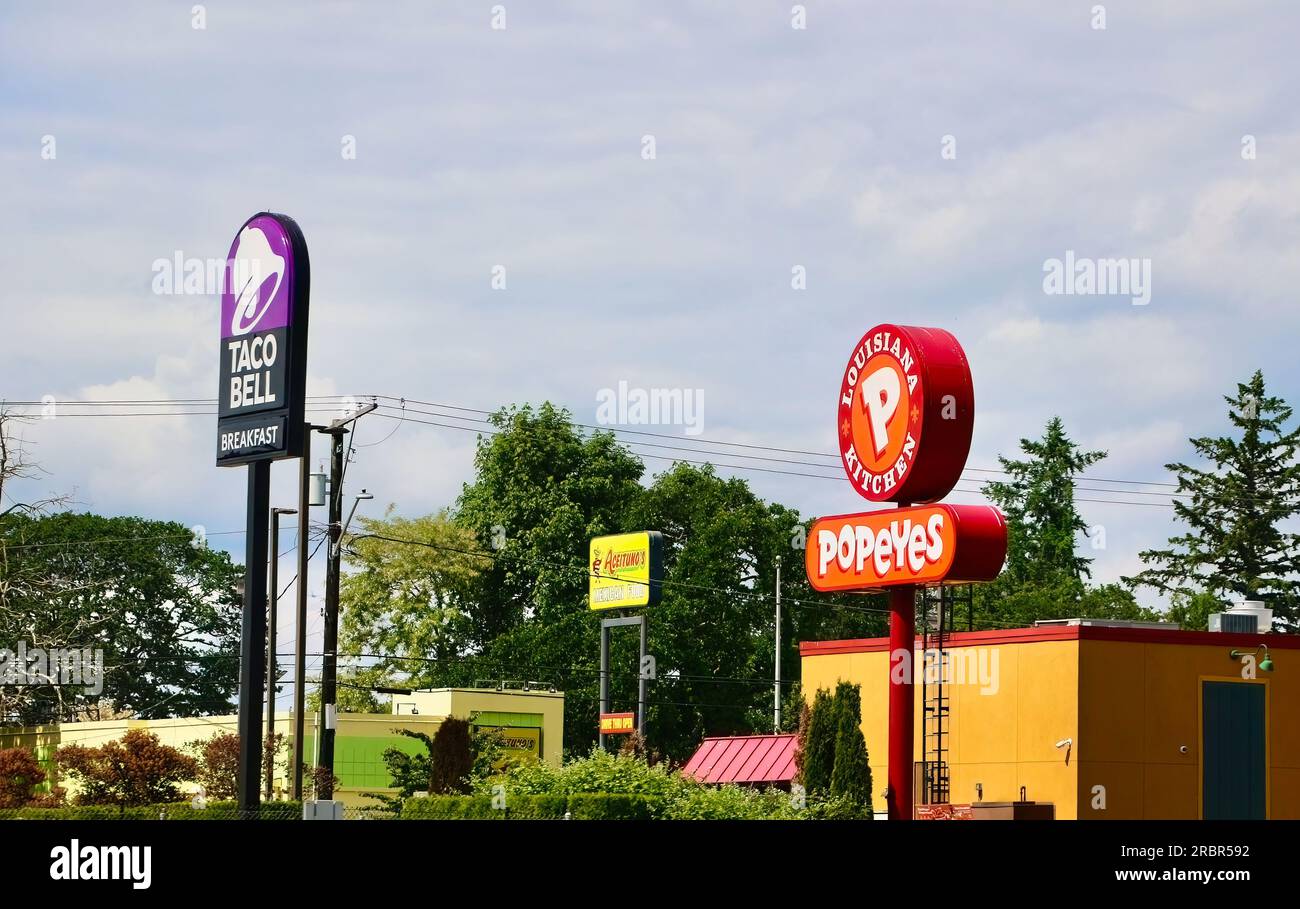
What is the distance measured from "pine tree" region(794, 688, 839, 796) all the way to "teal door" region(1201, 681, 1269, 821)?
8.24 m

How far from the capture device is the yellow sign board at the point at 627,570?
215 ft

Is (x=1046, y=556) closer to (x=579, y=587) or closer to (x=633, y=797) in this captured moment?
(x=579, y=587)

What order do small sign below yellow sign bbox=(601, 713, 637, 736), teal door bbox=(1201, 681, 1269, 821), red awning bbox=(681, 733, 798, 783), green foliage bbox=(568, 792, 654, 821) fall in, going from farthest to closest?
1. small sign below yellow sign bbox=(601, 713, 637, 736)
2. red awning bbox=(681, 733, 798, 783)
3. teal door bbox=(1201, 681, 1269, 821)
4. green foliage bbox=(568, 792, 654, 821)

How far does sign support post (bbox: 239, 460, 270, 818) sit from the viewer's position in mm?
23828

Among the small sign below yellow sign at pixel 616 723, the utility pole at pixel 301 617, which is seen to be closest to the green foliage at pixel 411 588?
the small sign below yellow sign at pixel 616 723

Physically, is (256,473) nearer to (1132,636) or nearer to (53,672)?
(1132,636)

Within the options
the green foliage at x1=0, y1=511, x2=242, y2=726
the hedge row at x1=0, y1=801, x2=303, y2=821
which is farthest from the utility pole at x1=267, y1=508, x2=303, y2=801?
the green foliage at x1=0, y1=511, x2=242, y2=726

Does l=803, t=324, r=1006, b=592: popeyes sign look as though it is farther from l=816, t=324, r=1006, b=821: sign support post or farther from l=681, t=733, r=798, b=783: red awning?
l=681, t=733, r=798, b=783: red awning

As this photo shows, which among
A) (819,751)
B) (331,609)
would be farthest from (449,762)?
(819,751)

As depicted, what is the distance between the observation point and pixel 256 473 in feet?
81.5
